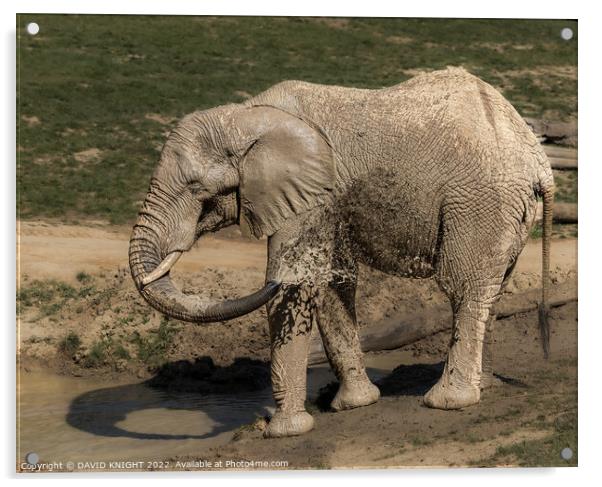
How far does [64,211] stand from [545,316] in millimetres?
6768

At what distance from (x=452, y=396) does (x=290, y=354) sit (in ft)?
3.94

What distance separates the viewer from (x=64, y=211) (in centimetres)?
1430

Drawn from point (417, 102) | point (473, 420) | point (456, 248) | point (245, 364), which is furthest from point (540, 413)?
point (245, 364)

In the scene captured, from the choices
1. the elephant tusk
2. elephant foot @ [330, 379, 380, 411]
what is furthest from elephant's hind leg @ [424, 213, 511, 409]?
the elephant tusk

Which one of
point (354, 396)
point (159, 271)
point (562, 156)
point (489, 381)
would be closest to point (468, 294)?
point (489, 381)

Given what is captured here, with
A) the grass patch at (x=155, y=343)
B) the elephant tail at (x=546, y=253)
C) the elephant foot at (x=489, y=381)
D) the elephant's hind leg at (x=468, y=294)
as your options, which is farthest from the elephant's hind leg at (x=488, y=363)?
the grass patch at (x=155, y=343)

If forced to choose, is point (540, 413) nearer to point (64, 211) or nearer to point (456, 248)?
point (456, 248)

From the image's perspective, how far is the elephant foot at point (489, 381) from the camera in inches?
377

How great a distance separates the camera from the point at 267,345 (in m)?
12.0

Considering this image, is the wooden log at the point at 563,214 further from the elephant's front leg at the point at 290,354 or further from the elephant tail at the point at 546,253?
the elephant's front leg at the point at 290,354

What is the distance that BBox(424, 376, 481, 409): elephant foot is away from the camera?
344 inches

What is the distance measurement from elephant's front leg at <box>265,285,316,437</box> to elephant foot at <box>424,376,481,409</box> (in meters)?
0.95

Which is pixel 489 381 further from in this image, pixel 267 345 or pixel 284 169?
pixel 267 345

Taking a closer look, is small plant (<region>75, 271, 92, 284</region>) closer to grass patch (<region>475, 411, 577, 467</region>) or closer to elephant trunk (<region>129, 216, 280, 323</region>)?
elephant trunk (<region>129, 216, 280, 323</region>)
